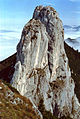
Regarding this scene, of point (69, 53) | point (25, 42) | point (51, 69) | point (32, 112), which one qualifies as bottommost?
point (69, 53)

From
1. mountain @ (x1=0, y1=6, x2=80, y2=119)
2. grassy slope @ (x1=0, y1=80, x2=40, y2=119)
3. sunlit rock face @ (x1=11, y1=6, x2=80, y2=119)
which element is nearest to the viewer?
grassy slope @ (x1=0, y1=80, x2=40, y2=119)

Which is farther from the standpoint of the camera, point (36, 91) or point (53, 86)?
point (53, 86)

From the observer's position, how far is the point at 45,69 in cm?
5875

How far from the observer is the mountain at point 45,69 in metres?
51.9

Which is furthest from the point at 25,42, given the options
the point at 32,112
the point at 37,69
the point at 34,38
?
the point at 32,112

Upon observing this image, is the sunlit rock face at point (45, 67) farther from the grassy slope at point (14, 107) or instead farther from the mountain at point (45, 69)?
the grassy slope at point (14, 107)

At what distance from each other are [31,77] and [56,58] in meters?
14.9

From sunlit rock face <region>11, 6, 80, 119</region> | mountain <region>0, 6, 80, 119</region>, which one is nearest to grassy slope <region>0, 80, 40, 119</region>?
mountain <region>0, 6, 80, 119</region>

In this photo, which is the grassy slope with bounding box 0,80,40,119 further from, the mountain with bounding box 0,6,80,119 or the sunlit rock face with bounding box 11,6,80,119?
the sunlit rock face with bounding box 11,6,80,119

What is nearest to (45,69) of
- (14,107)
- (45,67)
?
(45,67)

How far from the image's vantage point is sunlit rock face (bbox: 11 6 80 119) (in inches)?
2050

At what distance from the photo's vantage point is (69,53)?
182000mm

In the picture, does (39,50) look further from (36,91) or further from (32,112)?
(32,112)

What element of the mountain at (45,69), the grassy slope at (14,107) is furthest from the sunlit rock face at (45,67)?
the grassy slope at (14,107)
